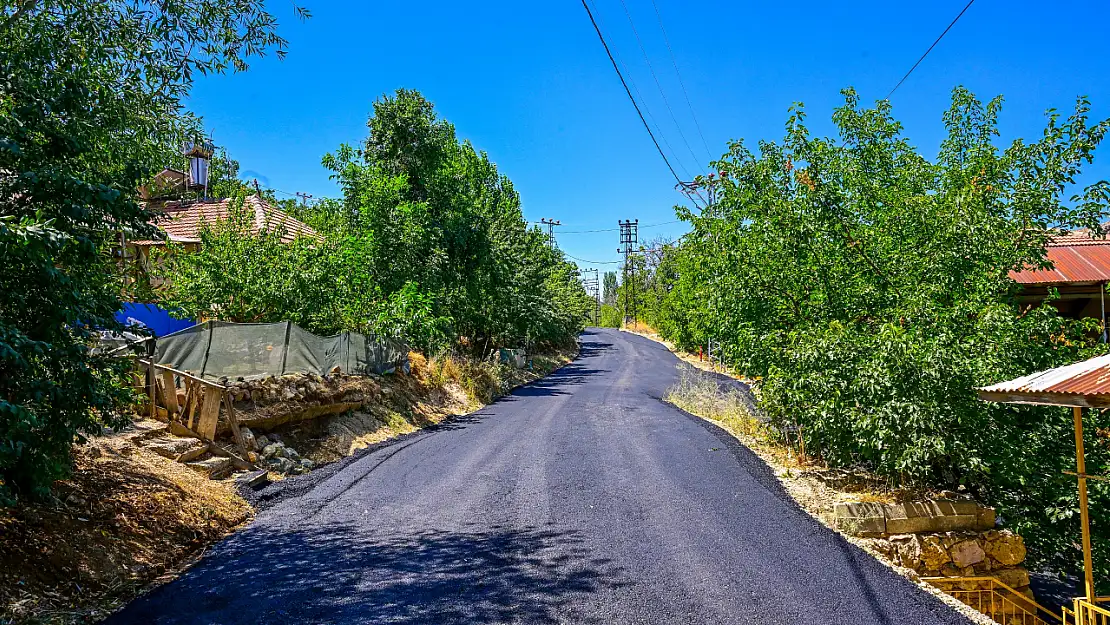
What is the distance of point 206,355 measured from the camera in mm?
12016

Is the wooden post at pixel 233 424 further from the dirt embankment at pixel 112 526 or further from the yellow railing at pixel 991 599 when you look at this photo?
the yellow railing at pixel 991 599

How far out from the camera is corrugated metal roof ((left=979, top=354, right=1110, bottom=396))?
19.4ft

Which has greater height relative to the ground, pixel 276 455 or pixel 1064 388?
pixel 1064 388

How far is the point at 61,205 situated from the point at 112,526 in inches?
141

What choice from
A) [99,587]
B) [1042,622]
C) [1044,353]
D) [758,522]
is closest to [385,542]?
[99,587]

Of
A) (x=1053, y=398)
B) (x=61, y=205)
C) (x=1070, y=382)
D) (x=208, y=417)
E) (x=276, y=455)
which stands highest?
(x=61, y=205)

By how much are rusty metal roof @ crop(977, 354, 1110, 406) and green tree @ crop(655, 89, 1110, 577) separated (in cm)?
127

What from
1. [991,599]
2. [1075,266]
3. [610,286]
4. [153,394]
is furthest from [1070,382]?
[610,286]

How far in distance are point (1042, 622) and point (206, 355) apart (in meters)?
12.7

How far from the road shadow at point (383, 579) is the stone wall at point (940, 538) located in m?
3.36

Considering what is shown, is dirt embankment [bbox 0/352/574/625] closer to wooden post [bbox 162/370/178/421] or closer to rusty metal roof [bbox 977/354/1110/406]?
wooden post [bbox 162/370/178/421]

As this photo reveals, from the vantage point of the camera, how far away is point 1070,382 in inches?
243

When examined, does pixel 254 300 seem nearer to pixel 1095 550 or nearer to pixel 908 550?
pixel 908 550

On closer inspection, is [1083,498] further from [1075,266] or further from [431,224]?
[431,224]
